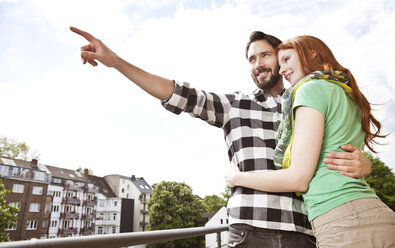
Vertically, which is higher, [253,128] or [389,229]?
[253,128]

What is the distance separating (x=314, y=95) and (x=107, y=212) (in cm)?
4468

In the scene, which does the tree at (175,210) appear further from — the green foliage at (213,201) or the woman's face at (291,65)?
the woman's face at (291,65)

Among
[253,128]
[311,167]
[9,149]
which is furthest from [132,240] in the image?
[9,149]

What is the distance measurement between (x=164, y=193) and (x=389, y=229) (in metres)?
28.0

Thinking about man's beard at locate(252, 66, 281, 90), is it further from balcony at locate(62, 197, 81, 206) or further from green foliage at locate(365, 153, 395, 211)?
balcony at locate(62, 197, 81, 206)

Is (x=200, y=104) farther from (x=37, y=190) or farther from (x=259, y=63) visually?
(x=37, y=190)

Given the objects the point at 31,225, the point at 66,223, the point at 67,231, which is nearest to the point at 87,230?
the point at 67,231

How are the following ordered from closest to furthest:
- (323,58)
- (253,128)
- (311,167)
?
1. (311,167)
2. (323,58)
3. (253,128)

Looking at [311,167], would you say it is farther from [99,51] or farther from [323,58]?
[99,51]

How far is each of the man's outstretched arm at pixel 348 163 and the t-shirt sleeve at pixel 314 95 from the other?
145 millimetres

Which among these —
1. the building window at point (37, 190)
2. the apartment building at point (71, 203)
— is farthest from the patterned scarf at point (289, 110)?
the apartment building at point (71, 203)

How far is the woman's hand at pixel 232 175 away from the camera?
3.73ft

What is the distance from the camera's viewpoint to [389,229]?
30.9 inches

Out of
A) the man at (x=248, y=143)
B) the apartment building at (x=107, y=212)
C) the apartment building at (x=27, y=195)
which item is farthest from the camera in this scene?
the apartment building at (x=107, y=212)
